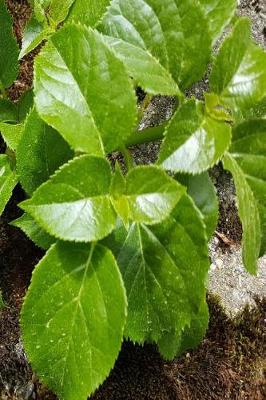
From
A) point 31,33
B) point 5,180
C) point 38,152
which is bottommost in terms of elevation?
point 5,180

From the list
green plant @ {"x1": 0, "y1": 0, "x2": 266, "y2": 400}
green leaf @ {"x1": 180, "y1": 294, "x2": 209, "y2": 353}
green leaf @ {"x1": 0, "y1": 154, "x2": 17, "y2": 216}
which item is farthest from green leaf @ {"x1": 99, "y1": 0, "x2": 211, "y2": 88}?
green leaf @ {"x1": 180, "y1": 294, "x2": 209, "y2": 353}

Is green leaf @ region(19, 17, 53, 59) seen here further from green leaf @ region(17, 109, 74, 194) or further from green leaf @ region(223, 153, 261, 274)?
green leaf @ region(223, 153, 261, 274)

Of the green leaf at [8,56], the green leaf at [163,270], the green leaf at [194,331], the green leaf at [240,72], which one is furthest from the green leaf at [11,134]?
the green leaf at [194,331]

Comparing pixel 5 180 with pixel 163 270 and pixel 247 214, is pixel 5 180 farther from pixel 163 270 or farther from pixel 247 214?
pixel 247 214

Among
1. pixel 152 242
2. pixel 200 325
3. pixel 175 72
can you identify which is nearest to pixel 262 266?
pixel 200 325

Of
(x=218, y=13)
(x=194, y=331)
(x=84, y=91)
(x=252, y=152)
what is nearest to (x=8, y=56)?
(x=84, y=91)
